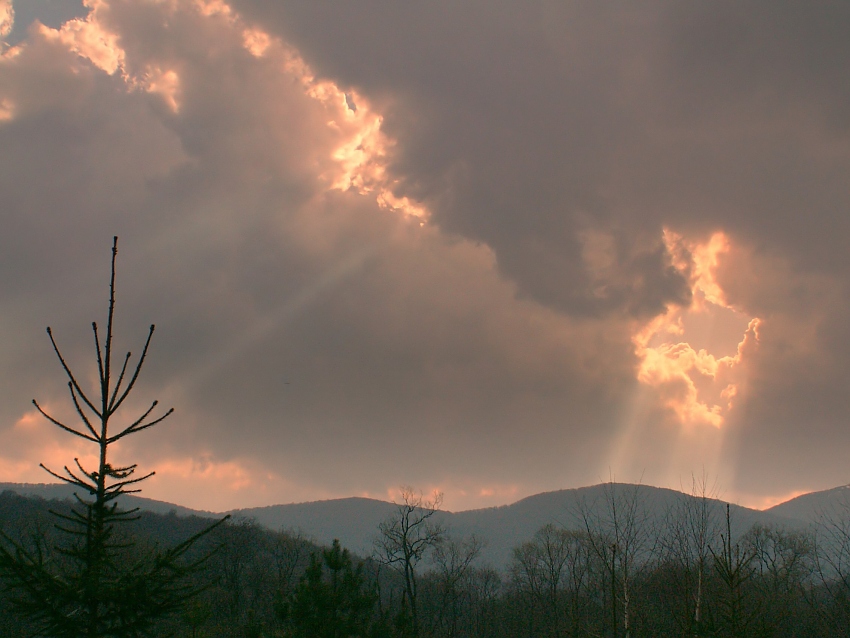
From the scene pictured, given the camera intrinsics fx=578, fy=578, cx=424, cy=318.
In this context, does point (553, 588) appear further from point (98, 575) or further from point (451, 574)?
point (98, 575)

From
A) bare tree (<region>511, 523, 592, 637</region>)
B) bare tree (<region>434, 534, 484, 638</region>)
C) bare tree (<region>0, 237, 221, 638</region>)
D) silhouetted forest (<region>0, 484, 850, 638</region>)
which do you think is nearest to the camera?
bare tree (<region>0, 237, 221, 638</region>)

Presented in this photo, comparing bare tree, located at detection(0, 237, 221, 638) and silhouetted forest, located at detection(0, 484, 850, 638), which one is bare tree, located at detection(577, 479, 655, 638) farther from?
bare tree, located at detection(0, 237, 221, 638)

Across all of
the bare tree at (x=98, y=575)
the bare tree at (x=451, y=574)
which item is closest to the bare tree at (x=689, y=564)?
the bare tree at (x=98, y=575)

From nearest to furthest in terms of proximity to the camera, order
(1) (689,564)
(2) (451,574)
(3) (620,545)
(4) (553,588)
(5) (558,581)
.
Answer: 1. (3) (620,545)
2. (1) (689,564)
3. (4) (553,588)
4. (2) (451,574)
5. (5) (558,581)

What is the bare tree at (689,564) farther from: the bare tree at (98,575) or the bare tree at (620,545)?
the bare tree at (98,575)

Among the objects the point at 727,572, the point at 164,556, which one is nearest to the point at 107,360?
the point at 164,556

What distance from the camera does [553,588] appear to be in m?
56.9

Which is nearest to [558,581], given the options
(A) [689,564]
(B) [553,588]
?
(B) [553,588]

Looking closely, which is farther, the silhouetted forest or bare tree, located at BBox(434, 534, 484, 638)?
bare tree, located at BBox(434, 534, 484, 638)

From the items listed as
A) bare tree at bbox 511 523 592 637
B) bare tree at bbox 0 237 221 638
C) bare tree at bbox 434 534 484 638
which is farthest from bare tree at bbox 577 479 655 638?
bare tree at bbox 434 534 484 638

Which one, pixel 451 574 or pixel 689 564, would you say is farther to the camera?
pixel 451 574

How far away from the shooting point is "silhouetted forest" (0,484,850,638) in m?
19.1

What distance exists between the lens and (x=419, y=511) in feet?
186

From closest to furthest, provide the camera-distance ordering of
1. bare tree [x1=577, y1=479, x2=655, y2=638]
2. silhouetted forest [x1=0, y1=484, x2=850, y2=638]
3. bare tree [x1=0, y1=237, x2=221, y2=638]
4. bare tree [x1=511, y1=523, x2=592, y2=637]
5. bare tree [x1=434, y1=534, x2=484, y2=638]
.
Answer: bare tree [x1=0, y1=237, x2=221, y2=638]
bare tree [x1=577, y1=479, x2=655, y2=638]
silhouetted forest [x1=0, y1=484, x2=850, y2=638]
bare tree [x1=511, y1=523, x2=592, y2=637]
bare tree [x1=434, y1=534, x2=484, y2=638]
